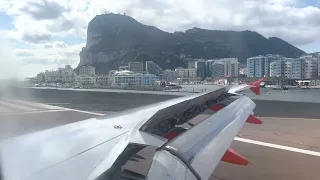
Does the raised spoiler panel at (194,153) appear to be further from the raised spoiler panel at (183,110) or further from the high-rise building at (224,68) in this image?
the high-rise building at (224,68)

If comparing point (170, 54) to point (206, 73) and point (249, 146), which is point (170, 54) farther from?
point (249, 146)

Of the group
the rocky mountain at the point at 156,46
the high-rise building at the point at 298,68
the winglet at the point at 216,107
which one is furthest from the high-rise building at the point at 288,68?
the winglet at the point at 216,107

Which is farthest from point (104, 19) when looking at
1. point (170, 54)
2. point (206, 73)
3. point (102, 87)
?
point (170, 54)

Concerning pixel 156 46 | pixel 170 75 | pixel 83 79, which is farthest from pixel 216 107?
pixel 156 46

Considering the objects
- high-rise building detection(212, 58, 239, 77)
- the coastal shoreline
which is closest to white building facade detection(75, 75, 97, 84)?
the coastal shoreline

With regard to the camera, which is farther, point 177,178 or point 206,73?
point 206,73

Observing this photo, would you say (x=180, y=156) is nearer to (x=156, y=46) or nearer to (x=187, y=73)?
(x=187, y=73)
